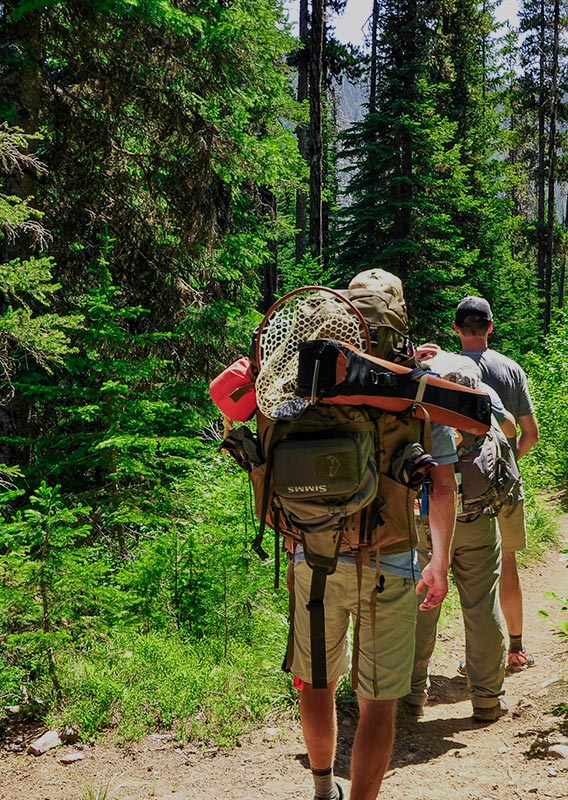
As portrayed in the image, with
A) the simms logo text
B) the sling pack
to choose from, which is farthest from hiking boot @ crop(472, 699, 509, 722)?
the simms logo text

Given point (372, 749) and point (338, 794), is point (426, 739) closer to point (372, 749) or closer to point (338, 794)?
point (338, 794)

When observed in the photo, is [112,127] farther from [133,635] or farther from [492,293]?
[492,293]

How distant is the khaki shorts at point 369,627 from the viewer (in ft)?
8.86

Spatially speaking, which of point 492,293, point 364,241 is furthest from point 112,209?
point 492,293

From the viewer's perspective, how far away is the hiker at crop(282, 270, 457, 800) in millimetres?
2646

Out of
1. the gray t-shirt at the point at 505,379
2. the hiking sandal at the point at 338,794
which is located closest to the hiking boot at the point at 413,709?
the hiking sandal at the point at 338,794

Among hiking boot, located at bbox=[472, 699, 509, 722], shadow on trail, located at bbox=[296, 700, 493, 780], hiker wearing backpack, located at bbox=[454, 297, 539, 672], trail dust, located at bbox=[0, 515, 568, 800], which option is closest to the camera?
trail dust, located at bbox=[0, 515, 568, 800]

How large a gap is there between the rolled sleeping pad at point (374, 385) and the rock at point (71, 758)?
2627mm

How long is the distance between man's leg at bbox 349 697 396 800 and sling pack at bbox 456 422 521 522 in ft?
4.77

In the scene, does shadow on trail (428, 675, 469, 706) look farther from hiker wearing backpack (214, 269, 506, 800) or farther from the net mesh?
the net mesh

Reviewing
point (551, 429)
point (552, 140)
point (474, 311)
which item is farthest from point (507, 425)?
point (552, 140)

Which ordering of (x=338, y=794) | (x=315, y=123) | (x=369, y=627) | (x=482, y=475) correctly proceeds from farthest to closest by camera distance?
(x=315, y=123) < (x=482, y=475) < (x=338, y=794) < (x=369, y=627)

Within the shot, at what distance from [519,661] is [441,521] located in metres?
2.64

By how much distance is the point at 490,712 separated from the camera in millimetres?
4027
